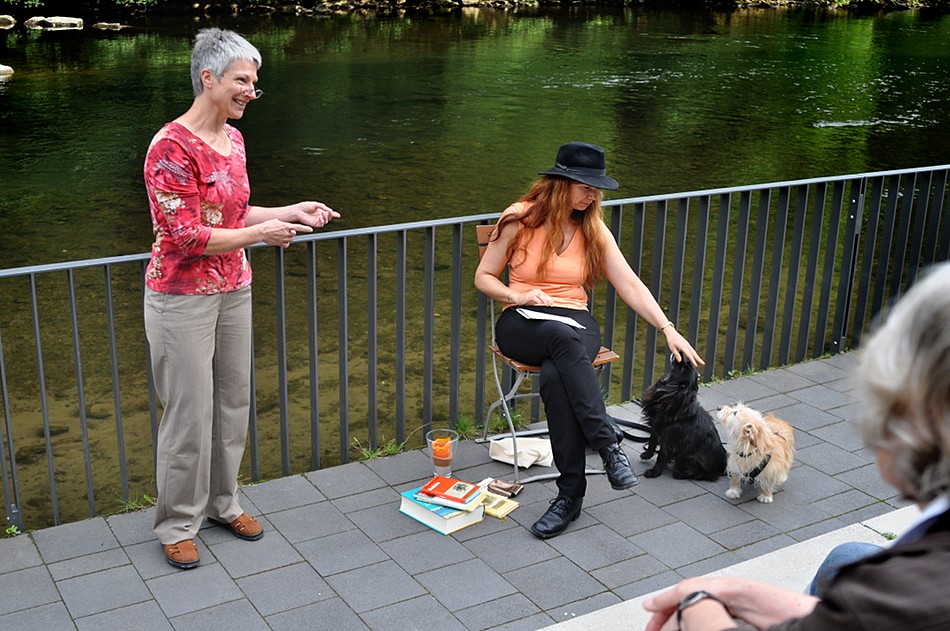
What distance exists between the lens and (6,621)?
3.11 meters

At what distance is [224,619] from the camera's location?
10.3 ft

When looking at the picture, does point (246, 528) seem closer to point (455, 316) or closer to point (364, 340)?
point (455, 316)

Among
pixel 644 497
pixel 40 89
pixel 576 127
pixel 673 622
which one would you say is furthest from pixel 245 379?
pixel 40 89

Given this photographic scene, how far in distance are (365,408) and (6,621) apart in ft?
10.4

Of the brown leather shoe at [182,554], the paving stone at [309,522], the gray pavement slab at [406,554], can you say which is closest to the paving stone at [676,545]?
the gray pavement slab at [406,554]

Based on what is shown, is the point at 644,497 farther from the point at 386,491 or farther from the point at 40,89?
the point at 40,89

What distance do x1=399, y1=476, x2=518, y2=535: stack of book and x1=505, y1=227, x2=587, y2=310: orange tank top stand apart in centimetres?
76

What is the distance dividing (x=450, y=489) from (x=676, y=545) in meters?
0.85

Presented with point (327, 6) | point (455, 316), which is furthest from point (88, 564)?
point (327, 6)

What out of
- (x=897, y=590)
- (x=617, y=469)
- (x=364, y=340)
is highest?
(x=897, y=590)

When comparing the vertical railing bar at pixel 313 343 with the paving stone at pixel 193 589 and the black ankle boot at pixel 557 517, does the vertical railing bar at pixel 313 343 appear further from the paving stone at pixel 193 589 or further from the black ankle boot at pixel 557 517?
the black ankle boot at pixel 557 517

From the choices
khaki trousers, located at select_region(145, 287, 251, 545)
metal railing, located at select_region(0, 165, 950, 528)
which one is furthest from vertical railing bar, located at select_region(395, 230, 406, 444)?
khaki trousers, located at select_region(145, 287, 251, 545)

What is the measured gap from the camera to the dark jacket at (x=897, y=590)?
1.20 meters

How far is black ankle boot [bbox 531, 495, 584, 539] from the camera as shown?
369 cm
